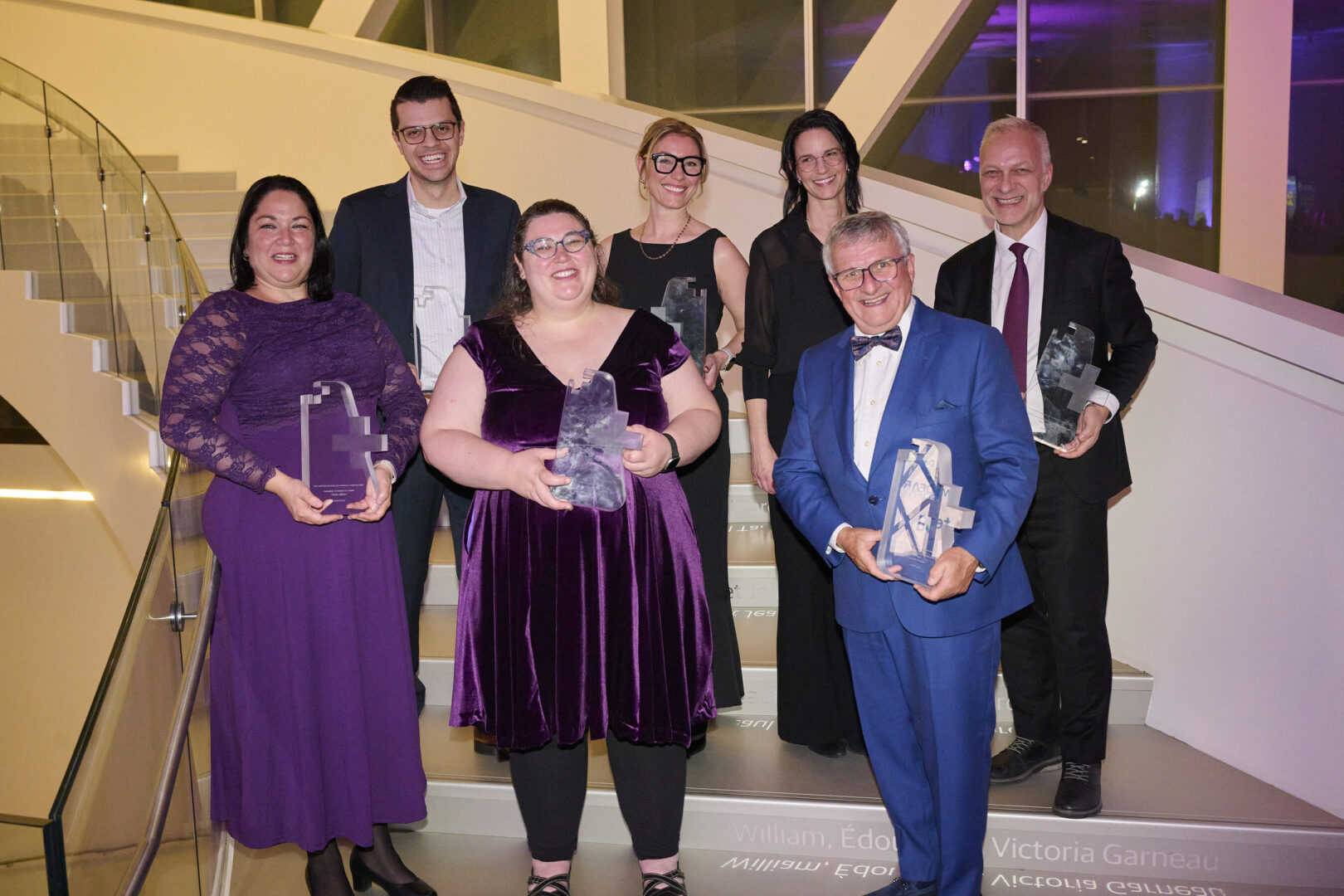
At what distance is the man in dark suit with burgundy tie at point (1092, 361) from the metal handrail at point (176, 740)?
7.60 feet

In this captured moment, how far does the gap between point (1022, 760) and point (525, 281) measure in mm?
2135

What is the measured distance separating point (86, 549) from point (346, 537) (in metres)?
7.78

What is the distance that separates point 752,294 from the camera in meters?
3.35

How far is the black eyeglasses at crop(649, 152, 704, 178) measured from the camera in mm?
3379

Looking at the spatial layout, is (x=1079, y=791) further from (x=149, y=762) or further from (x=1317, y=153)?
(x=1317, y=153)

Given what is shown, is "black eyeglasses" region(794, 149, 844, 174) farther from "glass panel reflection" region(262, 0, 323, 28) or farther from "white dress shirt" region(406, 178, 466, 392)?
"glass panel reflection" region(262, 0, 323, 28)

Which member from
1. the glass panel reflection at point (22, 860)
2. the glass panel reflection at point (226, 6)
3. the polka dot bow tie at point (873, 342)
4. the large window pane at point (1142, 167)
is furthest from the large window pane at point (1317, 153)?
the glass panel reflection at point (22, 860)

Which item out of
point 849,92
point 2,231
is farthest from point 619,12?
point 2,231

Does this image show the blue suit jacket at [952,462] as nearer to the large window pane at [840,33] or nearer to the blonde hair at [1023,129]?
the blonde hair at [1023,129]

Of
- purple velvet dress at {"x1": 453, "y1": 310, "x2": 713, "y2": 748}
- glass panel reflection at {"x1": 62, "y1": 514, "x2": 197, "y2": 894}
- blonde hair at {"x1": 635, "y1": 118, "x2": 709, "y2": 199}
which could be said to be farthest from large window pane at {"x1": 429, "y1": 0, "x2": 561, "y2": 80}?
glass panel reflection at {"x1": 62, "y1": 514, "x2": 197, "y2": 894}

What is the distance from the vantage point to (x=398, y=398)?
9.61 ft

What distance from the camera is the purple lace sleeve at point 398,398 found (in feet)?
9.38

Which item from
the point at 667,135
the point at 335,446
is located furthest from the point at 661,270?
the point at 335,446

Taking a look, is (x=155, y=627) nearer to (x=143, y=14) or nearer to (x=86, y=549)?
(x=86, y=549)
